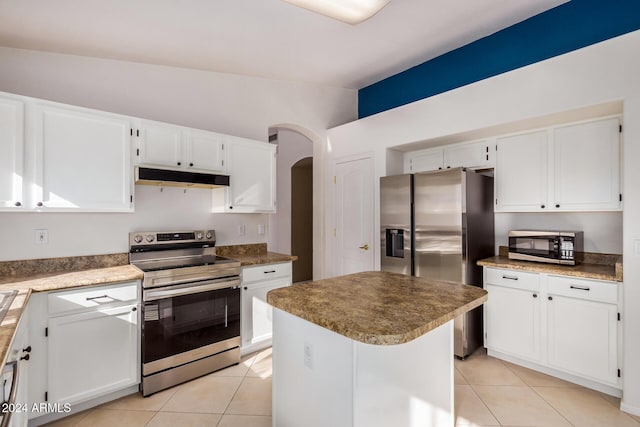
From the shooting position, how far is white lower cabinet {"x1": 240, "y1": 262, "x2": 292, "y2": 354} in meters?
2.97

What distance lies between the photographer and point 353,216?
4.02 m

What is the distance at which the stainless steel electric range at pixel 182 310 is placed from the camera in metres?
2.38

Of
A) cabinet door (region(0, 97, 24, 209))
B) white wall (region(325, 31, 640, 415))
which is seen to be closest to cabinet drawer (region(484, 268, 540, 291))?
white wall (region(325, 31, 640, 415))

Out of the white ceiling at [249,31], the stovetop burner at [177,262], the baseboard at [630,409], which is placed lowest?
the baseboard at [630,409]

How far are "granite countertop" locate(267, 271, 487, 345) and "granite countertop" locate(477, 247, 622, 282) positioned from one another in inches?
48.7

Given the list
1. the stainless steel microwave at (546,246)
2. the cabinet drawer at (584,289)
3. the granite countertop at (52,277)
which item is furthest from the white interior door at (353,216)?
the granite countertop at (52,277)

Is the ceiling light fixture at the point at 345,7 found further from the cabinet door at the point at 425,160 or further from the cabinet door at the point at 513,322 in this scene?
the cabinet door at the point at 513,322

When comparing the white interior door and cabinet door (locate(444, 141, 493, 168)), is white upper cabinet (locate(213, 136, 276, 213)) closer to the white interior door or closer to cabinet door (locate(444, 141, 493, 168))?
the white interior door

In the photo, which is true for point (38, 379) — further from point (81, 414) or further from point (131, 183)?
point (131, 183)

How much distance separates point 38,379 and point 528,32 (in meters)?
4.57

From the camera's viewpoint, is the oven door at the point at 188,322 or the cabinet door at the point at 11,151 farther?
the oven door at the point at 188,322

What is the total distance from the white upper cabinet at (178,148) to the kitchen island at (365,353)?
5.55 ft

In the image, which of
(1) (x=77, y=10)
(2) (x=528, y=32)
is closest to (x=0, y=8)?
(1) (x=77, y=10)

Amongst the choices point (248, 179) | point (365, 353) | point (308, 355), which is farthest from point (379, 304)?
point (248, 179)
